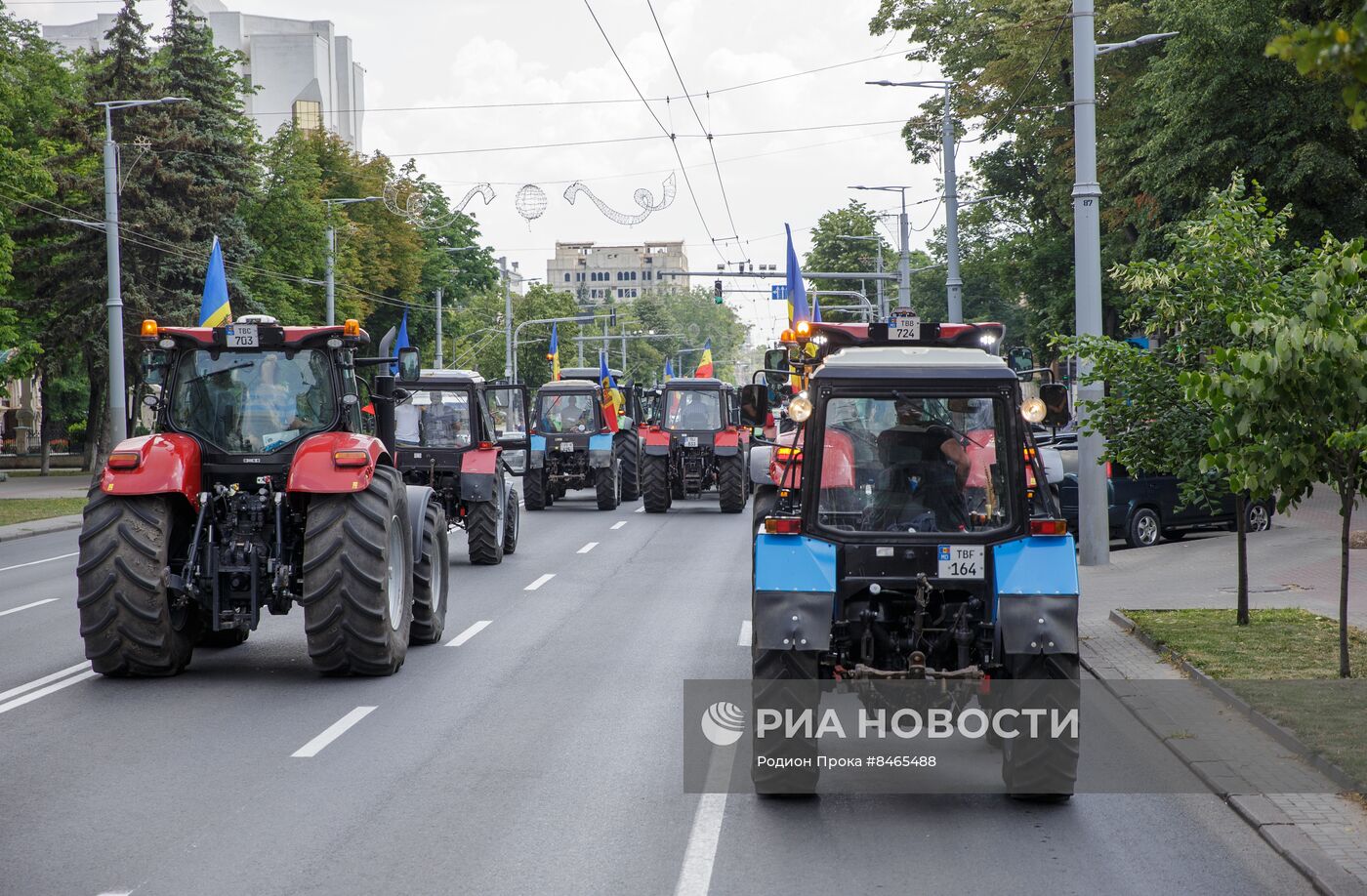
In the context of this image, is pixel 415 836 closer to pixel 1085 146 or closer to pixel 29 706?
pixel 29 706

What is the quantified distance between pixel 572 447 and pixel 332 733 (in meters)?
22.0

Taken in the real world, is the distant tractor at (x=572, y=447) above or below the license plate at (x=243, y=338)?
below

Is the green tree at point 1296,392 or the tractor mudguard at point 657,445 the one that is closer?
the green tree at point 1296,392

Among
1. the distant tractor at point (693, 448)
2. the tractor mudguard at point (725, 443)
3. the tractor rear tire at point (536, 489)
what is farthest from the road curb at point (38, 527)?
the tractor mudguard at point (725, 443)

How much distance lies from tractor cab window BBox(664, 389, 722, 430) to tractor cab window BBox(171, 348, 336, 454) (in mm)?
19096

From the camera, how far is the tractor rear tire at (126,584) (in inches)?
432

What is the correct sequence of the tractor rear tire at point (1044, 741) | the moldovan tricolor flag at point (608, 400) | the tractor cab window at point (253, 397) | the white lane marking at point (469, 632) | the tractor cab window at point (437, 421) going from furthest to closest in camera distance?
1. the moldovan tricolor flag at point (608, 400)
2. the tractor cab window at point (437, 421)
3. the white lane marking at point (469, 632)
4. the tractor cab window at point (253, 397)
5. the tractor rear tire at point (1044, 741)

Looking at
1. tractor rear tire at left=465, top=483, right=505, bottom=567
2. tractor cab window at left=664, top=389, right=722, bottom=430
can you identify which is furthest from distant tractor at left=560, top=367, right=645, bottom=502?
tractor rear tire at left=465, top=483, right=505, bottom=567

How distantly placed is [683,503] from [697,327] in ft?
460

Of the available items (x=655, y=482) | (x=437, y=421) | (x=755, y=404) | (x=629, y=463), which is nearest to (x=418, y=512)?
(x=755, y=404)

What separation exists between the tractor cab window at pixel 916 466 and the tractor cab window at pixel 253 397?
551 centimetres

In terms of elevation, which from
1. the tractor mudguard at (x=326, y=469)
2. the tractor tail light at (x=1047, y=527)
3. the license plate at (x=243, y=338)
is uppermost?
the license plate at (x=243, y=338)

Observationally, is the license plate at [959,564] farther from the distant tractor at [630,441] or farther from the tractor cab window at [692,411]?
the distant tractor at [630,441]

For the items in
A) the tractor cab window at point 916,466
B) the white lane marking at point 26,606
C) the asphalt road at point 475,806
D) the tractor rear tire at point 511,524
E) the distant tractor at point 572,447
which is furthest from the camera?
the distant tractor at point 572,447
